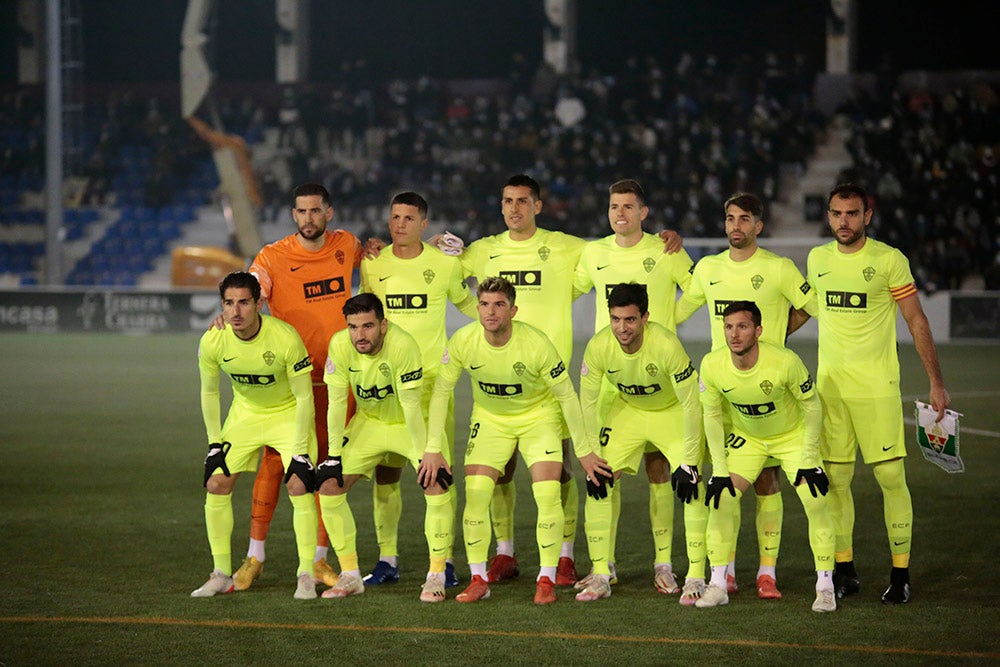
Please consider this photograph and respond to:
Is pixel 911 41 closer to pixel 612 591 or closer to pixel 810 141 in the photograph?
pixel 810 141

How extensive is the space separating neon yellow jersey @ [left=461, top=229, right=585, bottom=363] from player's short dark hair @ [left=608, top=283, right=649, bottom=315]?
912 millimetres

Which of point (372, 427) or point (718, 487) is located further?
point (372, 427)

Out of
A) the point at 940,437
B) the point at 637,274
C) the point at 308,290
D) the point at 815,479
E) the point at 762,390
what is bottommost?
the point at 815,479

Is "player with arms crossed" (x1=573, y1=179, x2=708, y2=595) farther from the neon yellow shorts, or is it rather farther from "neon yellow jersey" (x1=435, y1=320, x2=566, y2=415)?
the neon yellow shorts

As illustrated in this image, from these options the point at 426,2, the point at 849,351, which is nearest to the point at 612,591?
the point at 849,351

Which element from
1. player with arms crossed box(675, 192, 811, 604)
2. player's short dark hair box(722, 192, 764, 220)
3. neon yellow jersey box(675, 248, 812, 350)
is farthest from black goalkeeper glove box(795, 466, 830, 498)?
player's short dark hair box(722, 192, 764, 220)

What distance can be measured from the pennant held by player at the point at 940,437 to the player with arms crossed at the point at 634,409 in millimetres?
1290

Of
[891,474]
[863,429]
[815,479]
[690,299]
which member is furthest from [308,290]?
[891,474]

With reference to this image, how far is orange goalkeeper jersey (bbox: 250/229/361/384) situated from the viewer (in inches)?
308

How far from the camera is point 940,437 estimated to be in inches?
282

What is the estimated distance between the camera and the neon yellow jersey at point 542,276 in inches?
310

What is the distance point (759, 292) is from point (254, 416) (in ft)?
9.50

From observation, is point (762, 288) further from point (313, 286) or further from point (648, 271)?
point (313, 286)

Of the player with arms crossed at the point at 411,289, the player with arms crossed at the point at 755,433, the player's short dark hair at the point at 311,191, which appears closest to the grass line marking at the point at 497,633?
the player with arms crossed at the point at 755,433
